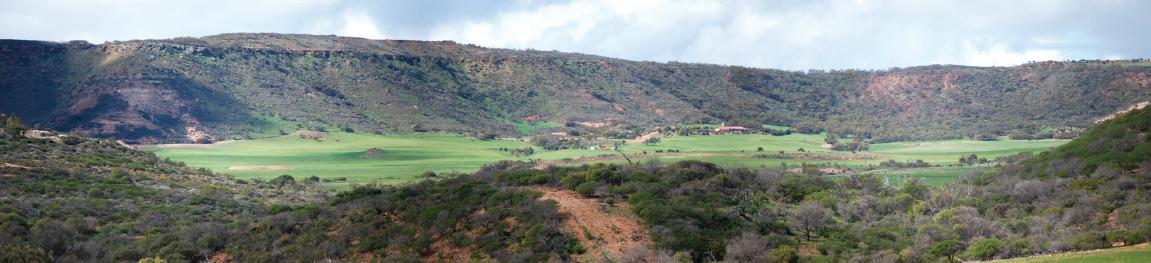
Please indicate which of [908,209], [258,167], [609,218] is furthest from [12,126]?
[908,209]

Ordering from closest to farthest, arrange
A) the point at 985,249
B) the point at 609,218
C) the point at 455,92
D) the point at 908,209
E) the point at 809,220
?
the point at 985,249 < the point at 609,218 < the point at 809,220 < the point at 908,209 < the point at 455,92

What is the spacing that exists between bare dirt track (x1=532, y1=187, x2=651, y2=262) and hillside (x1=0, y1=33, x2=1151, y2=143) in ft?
293

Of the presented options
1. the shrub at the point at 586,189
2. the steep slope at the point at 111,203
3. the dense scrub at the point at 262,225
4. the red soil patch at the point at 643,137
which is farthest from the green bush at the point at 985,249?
the red soil patch at the point at 643,137

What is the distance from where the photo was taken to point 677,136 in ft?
449

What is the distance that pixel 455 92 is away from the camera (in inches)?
6535

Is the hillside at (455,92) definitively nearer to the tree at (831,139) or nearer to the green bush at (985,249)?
the tree at (831,139)

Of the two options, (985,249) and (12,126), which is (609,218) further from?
(12,126)

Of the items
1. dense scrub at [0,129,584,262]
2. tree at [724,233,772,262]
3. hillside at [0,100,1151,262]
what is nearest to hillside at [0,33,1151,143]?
dense scrub at [0,129,584,262]

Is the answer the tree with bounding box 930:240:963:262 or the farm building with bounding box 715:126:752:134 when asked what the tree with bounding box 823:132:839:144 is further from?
the tree with bounding box 930:240:963:262

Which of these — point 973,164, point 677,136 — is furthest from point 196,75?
point 973,164

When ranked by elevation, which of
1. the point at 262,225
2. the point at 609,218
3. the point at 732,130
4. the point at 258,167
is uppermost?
the point at 732,130

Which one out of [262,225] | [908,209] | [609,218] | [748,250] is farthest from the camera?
[908,209]

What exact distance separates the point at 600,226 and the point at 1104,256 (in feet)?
54.4

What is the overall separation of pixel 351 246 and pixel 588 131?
109411 mm
